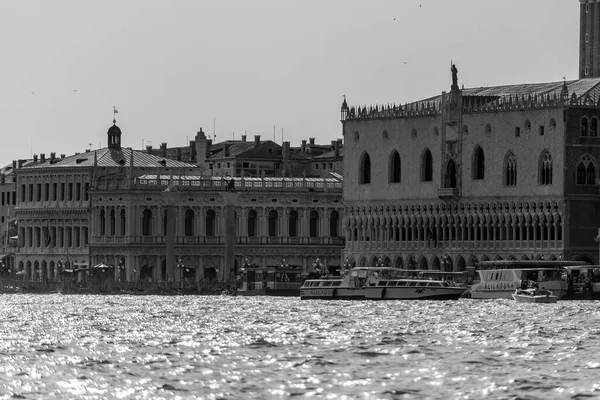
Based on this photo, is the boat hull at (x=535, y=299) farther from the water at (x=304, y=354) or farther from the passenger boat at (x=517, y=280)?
the water at (x=304, y=354)

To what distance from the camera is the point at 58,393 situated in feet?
302

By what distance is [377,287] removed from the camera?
592ft

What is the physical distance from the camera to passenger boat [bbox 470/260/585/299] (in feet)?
589

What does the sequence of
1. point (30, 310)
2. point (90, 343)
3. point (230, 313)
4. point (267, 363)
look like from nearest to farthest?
point (267, 363) < point (90, 343) < point (230, 313) < point (30, 310)

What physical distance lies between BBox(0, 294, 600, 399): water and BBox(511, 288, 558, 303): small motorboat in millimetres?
11501

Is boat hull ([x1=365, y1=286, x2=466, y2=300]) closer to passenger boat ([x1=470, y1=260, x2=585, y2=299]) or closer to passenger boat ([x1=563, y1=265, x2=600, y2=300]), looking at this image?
passenger boat ([x1=470, y1=260, x2=585, y2=299])

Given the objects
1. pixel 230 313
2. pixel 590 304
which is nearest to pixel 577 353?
pixel 230 313

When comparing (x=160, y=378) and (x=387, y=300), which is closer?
(x=160, y=378)

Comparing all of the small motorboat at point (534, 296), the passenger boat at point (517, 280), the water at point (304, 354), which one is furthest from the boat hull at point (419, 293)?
the water at point (304, 354)

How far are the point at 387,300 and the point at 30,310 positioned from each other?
2552 cm

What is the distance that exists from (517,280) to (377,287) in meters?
9.62

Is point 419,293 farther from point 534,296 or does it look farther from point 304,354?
point 304,354

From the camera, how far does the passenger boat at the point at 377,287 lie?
6988 inches

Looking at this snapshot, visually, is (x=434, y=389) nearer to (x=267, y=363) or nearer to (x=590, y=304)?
(x=267, y=363)
